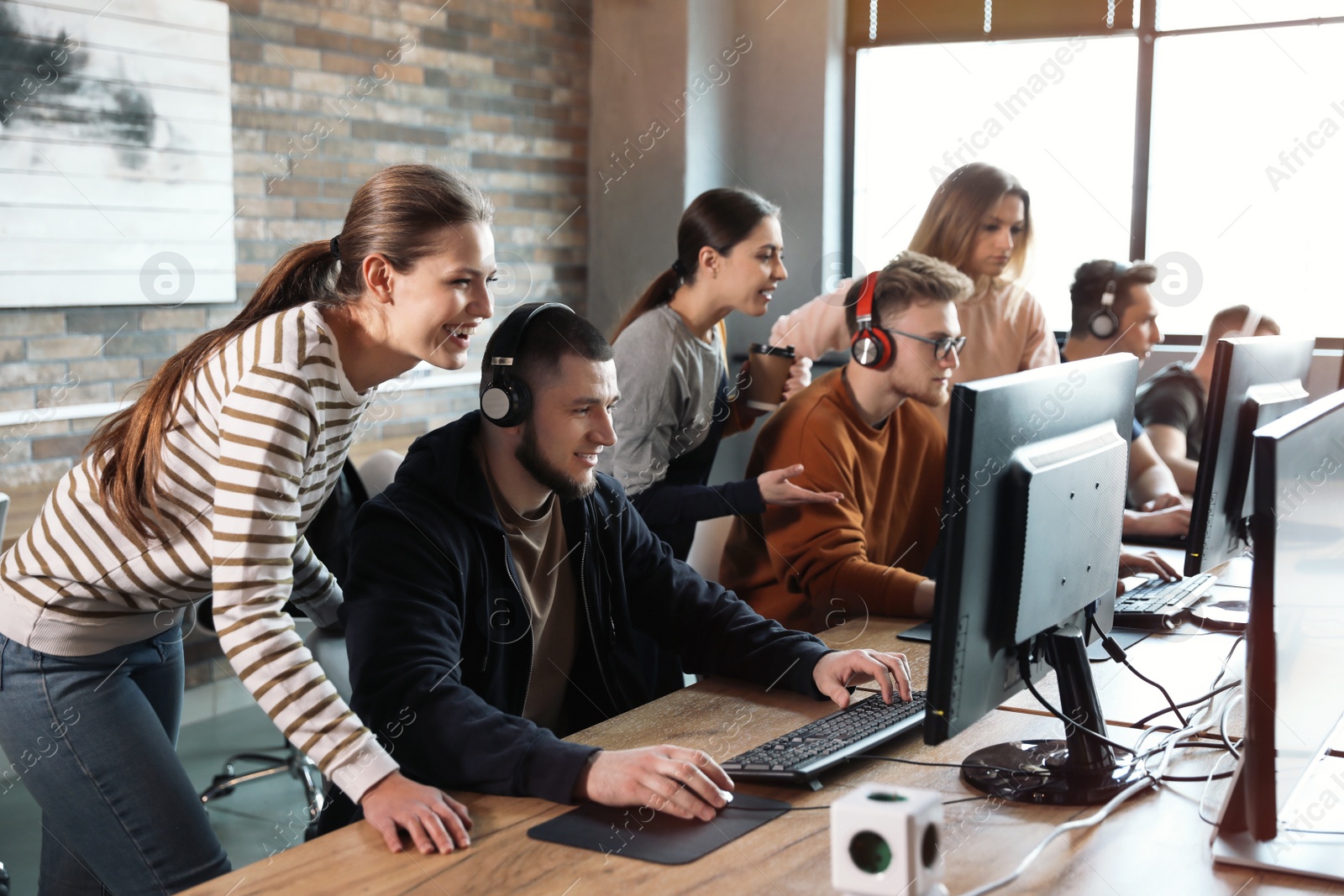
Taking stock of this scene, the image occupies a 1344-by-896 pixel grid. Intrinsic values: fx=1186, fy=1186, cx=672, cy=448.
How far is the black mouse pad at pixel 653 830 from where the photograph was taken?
111 centimetres

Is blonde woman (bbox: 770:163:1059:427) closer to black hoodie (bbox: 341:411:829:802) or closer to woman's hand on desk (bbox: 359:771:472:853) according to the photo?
black hoodie (bbox: 341:411:829:802)

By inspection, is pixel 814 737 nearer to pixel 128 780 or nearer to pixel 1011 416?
pixel 1011 416

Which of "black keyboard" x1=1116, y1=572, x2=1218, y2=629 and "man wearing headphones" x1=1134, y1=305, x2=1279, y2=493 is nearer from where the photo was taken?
"black keyboard" x1=1116, y1=572, x2=1218, y2=629

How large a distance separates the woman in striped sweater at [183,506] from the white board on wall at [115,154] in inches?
71.9

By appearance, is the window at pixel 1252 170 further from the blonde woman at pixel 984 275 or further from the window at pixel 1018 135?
the blonde woman at pixel 984 275

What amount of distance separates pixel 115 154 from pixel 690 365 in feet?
5.59

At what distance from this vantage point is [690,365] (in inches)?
107

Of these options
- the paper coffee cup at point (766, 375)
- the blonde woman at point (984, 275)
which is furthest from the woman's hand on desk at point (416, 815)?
the blonde woman at point (984, 275)

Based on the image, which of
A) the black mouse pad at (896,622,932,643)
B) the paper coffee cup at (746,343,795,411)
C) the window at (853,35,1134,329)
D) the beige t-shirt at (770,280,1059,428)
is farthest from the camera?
the window at (853,35,1134,329)

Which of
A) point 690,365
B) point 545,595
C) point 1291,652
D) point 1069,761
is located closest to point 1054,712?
point 1069,761

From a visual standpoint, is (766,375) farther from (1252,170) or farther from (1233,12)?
(1233,12)

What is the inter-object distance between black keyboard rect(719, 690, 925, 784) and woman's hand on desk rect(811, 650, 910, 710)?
0.02 meters

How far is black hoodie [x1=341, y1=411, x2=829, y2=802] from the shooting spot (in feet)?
4.17

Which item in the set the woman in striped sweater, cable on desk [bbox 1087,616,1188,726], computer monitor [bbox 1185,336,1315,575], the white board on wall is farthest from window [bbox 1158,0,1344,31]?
the woman in striped sweater
